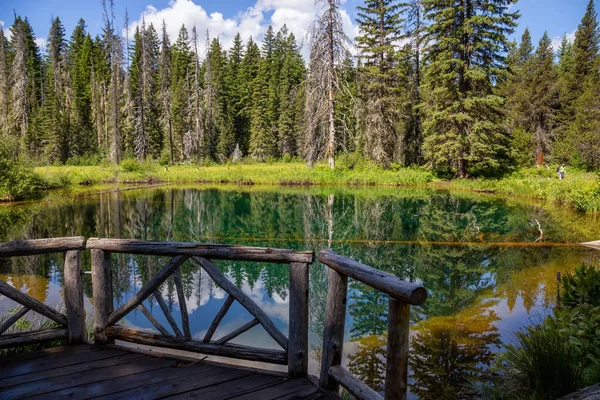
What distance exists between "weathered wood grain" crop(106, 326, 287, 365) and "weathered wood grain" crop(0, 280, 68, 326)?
49cm

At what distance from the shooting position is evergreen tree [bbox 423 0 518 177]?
27.0m

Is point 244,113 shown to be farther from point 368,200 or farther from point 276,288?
point 276,288

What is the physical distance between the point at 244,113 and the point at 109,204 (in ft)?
119

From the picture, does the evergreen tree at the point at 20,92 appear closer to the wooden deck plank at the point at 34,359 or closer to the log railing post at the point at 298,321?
the wooden deck plank at the point at 34,359

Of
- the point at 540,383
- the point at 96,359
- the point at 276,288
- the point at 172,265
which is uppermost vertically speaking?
the point at 172,265

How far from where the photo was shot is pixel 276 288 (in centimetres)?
896

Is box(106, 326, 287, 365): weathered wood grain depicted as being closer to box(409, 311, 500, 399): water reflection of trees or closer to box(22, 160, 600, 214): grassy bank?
box(409, 311, 500, 399): water reflection of trees

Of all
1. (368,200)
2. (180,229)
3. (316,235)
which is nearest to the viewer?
(316,235)

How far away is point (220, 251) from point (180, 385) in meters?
1.08

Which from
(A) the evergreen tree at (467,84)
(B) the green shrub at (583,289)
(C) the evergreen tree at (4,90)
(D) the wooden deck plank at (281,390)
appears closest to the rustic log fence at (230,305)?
(D) the wooden deck plank at (281,390)

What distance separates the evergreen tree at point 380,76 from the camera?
32.3 metres

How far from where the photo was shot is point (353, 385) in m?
2.91

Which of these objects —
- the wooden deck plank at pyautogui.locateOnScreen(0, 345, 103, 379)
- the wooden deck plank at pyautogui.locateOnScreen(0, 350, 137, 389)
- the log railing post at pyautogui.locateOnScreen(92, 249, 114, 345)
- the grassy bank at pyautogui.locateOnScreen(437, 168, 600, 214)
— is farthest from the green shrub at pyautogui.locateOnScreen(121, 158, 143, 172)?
the wooden deck plank at pyautogui.locateOnScreen(0, 350, 137, 389)

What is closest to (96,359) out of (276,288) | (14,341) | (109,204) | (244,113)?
(14,341)
